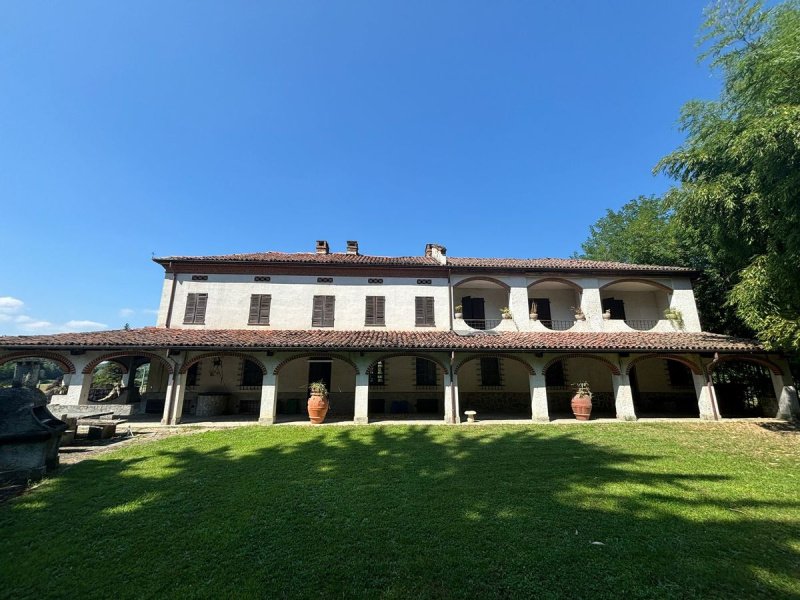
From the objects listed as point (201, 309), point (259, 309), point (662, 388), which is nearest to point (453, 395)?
point (259, 309)

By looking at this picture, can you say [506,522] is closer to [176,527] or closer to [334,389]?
A: [176,527]

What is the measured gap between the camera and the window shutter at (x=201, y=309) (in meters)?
16.3

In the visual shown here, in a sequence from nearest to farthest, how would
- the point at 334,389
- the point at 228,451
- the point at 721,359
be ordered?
the point at 228,451
the point at 721,359
the point at 334,389

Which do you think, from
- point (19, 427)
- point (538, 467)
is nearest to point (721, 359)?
point (538, 467)

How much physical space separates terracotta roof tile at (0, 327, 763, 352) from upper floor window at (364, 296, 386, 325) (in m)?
0.88

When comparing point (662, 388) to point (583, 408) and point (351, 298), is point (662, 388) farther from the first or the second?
point (351, 298)

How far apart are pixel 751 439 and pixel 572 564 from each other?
11231mm

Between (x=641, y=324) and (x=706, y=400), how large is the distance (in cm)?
494

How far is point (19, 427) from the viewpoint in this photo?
7016 mm

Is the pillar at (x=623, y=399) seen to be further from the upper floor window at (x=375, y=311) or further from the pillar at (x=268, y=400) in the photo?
the pillar at (x=268, y=400)

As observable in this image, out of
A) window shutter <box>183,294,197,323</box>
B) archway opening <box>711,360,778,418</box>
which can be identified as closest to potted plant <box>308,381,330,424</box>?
window shutter <box>183,294,197,323</box>

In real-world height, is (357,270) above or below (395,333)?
above

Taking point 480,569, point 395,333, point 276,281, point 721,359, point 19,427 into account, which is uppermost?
point 276,281

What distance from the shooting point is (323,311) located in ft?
54.9
